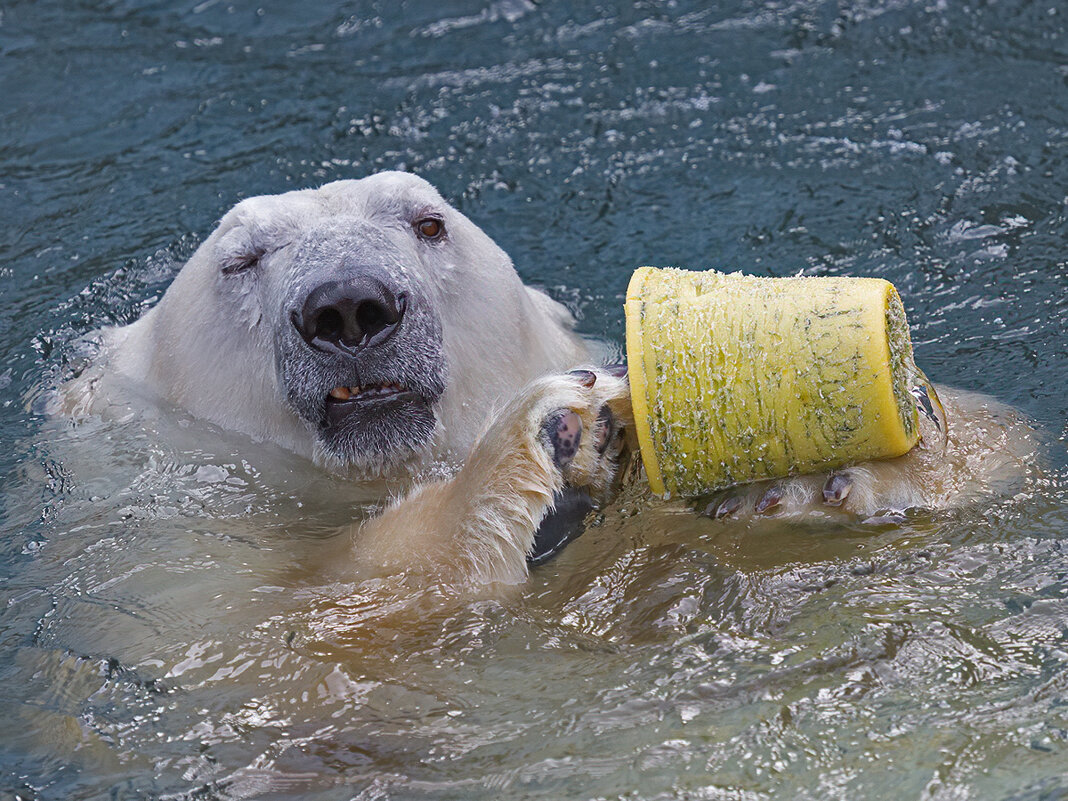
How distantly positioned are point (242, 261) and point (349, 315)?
2.27 feet

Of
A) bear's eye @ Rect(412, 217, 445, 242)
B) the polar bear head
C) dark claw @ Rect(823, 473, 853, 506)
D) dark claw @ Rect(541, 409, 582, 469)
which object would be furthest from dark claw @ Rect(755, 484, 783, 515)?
bear's eye @ Rect(412, 217, 445, 242)

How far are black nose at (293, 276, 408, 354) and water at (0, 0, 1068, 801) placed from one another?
0.53 metres

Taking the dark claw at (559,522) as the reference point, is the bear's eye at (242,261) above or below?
above

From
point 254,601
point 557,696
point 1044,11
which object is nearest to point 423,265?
point 254,601

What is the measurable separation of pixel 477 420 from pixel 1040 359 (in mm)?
1890

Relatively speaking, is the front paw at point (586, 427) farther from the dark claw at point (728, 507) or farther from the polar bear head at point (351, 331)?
the polar bear head at point (351, 331)

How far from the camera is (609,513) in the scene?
123 inches

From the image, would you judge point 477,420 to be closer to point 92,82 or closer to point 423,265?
point 423,265

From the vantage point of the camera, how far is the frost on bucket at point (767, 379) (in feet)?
8.95

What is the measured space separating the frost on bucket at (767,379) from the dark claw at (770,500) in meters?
0.04

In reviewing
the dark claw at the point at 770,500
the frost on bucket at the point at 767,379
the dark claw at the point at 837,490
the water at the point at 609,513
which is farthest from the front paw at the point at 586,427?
the dark claw at the point at 837,490

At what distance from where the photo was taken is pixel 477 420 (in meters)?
3.69

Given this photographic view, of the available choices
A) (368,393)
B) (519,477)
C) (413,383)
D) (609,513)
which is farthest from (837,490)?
(368,393)

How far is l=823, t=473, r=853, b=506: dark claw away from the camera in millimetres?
2863
